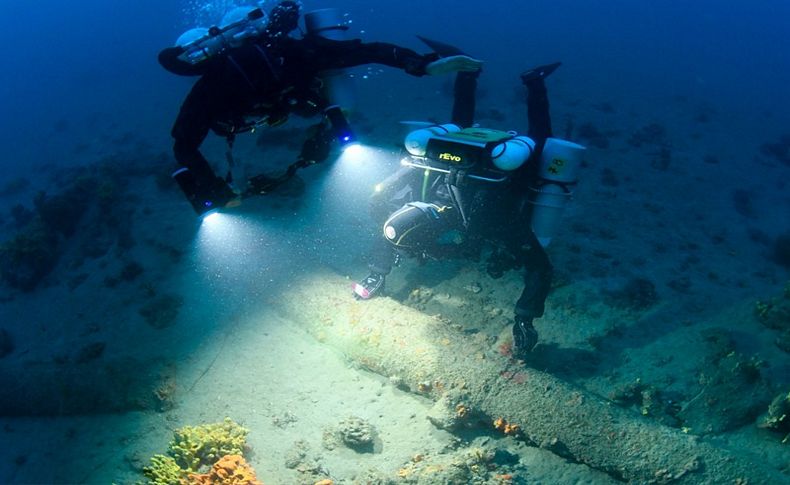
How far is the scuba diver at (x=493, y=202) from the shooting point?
500 centimetres

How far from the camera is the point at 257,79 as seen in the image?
435 cm

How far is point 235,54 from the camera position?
171 inches

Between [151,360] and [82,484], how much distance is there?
1.69m

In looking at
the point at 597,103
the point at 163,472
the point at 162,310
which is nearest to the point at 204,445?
the point at 163,472

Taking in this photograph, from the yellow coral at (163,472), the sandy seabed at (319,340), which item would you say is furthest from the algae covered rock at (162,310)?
the yellow coral at (163,472)

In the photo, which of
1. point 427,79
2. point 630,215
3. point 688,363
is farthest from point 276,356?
point 427,79

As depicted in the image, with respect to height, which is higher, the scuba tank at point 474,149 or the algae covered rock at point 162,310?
the scuba tank at point 474,149

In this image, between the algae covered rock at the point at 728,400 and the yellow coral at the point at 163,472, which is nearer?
the yellow coral at the point at 163,472

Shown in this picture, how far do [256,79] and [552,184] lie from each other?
12.3 ft

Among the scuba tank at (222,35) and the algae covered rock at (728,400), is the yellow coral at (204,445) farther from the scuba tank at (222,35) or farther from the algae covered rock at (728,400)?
the algae covered rock at (728,400)

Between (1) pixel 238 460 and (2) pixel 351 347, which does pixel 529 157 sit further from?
(1) pixel 238 460

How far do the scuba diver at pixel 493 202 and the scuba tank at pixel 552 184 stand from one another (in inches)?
0.5

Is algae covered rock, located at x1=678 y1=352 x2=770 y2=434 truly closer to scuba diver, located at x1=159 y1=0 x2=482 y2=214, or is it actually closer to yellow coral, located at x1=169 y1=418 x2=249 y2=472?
scuba diver, located at x1=159 y1=0 x2=482 y2=214

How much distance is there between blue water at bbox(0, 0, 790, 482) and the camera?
999 cm
